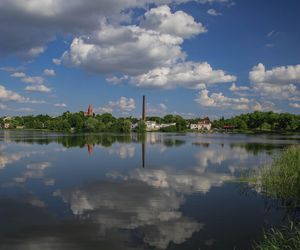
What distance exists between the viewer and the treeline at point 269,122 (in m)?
151

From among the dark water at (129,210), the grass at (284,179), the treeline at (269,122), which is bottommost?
the dark water at (129,210)

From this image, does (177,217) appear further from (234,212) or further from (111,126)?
(111,126)

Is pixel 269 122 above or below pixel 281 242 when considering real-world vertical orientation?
above

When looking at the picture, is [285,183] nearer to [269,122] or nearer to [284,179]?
[284,179]

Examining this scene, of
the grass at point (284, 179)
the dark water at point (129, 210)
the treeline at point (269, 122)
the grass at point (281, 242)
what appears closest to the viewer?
the grass at point (281, 242)

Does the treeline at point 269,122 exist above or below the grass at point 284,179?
above

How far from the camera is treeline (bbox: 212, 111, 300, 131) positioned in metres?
151

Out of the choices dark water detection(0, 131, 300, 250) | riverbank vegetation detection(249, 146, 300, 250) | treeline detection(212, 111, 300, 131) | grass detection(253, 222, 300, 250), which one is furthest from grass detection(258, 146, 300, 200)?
treeline detection(212, 111, 300, 131)

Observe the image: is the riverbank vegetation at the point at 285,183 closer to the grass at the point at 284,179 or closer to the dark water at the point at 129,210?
the grass at the point at 284,179

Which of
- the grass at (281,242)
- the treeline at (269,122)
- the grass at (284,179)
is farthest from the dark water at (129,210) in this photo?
the treeline at (269,122)

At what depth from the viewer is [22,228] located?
1373cm

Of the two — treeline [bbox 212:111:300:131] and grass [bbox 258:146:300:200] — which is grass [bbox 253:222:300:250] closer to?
grass [bbox 258:146:300:200]

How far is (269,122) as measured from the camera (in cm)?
16888

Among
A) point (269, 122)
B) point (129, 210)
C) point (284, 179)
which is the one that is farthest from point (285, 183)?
point (269, 122)
